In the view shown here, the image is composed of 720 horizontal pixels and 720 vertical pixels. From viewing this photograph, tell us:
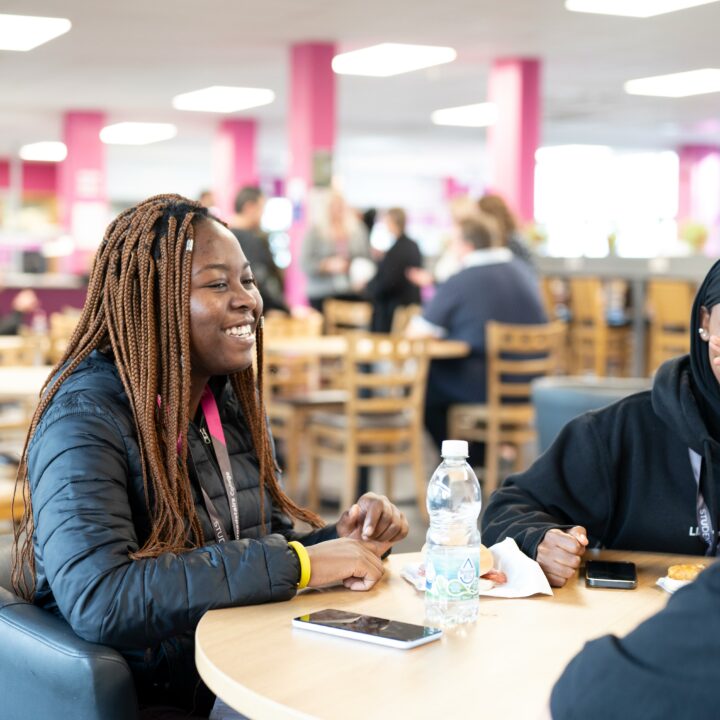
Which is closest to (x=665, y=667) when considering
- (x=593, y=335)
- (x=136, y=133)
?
(x=593, y=335)

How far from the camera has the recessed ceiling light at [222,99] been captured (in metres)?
12.5

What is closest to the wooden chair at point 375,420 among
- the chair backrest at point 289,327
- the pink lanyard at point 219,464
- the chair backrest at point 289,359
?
the chair backrest at point 289,359

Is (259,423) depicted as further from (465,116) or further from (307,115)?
(465,116)

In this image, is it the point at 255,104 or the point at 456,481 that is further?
the point at 255,104

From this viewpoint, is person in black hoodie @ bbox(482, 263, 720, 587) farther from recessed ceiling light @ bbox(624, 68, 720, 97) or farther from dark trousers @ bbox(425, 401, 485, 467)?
recessed ceiling light @ bbox(624, 68, 720, 97)

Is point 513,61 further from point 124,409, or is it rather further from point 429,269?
point 124,409

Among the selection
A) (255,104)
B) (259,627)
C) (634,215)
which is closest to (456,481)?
(259,627)

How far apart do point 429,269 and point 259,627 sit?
10700 millimetres

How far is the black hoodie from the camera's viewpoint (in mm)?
1963

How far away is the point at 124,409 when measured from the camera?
170 cm

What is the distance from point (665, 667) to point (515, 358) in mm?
4958

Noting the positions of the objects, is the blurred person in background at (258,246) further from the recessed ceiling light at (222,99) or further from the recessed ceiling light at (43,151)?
the recessed ceiling light at (43,151)

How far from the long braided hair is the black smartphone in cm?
58

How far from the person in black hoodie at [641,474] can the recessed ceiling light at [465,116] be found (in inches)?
466
